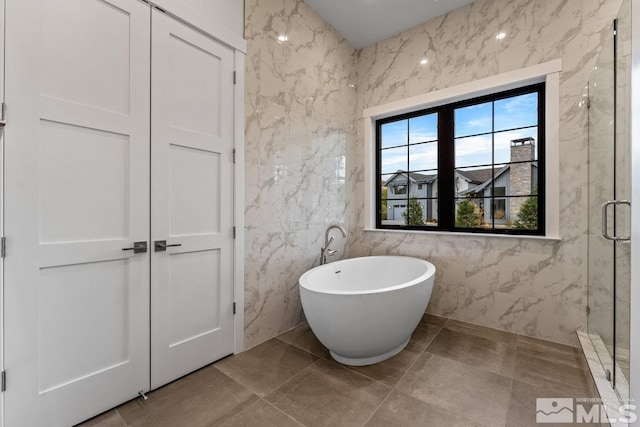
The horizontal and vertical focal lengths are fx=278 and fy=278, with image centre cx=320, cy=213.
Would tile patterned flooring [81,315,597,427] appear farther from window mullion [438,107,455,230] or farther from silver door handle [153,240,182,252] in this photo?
window mullion [438,107,455,230]

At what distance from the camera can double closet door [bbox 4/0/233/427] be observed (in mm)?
1310

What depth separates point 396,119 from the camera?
3330 millimetres

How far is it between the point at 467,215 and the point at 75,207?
10.2 feet

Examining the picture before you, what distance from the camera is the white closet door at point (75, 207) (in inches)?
51.0

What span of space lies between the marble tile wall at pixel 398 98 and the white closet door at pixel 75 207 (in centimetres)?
80

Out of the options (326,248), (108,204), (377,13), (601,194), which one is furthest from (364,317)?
(377,13)

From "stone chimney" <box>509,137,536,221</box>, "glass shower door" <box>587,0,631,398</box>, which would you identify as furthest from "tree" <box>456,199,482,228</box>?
"glass shower door" <box>587,0,631,398</box>

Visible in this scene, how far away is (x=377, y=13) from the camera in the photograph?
285 centimetres

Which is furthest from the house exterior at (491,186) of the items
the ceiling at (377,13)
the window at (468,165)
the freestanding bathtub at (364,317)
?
the ceiling at (377,13)

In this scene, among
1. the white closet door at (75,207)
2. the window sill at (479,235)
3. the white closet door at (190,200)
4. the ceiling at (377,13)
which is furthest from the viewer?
the ceiling at (377,13)

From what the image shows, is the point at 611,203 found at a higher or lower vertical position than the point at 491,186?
lower

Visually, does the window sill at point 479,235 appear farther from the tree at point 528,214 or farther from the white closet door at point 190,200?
the white closet door at point 190,200

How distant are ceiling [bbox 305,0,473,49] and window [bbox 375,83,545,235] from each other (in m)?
0.92

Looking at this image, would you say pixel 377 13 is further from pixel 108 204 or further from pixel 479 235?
pixel 108 204
